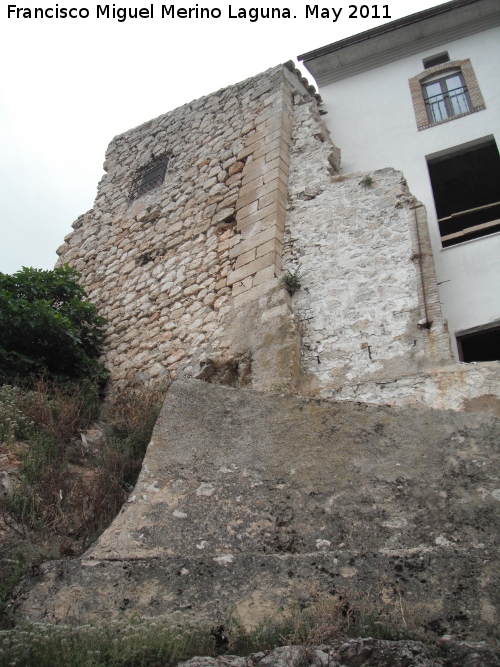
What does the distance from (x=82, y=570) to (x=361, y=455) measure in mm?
1632

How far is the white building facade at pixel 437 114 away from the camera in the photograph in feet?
22.2

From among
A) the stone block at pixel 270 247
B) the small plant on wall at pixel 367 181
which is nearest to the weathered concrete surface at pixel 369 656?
the stone block at pixel 270 247

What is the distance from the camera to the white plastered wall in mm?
5840

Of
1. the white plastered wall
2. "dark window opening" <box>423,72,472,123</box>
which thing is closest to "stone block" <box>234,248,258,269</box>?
the white plastered wall

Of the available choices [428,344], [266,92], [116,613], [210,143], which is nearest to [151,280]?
[210,143]

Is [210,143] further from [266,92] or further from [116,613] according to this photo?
[116,613]

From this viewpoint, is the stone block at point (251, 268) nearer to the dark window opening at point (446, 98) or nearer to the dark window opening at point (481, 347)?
the dark window opening at point (481, 347)

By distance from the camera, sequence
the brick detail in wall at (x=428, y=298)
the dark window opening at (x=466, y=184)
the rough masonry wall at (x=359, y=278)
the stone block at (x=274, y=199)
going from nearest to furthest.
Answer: the brick detail in wall at (x=428, y=298) < the rough masonry wall at (x=359, y=278) < the stone block at (x=274, y=199) < the dark window opening at (x=466, y=184)

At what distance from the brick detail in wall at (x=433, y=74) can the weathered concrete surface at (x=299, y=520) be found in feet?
17.9

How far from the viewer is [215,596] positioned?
2896mm

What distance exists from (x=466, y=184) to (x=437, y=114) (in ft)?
3.49

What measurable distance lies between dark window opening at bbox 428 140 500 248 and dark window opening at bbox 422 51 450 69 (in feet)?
5.83

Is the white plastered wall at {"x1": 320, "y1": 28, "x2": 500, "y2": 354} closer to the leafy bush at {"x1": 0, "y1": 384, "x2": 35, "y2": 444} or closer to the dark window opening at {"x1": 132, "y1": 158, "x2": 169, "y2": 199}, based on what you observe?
the dark window opening at {"x1": 132, "y1": 158, "x2": 169, "y2": 199}

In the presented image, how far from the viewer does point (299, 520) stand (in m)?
3.26
